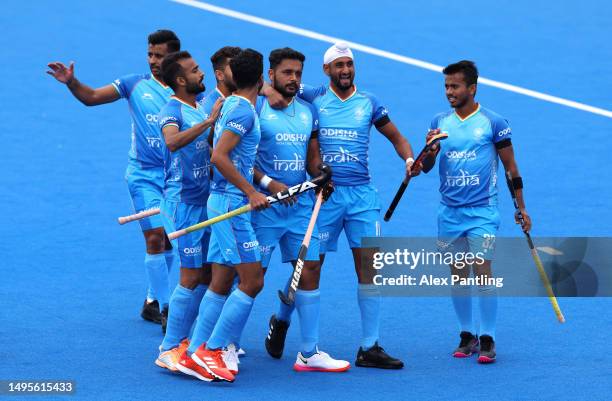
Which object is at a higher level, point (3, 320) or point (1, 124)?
point (1, 124)

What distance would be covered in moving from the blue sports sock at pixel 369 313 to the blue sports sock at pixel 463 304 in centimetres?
67

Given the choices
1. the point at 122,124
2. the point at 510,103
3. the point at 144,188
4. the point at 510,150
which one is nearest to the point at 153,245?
the point at 144,188

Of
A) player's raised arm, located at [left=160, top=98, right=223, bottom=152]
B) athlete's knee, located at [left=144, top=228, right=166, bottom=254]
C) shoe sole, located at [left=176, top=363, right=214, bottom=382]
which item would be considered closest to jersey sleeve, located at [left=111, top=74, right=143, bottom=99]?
athlete's knee, located at [left=144, top=228, right=166, bottom=254]

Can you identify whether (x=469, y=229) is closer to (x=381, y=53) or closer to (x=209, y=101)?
(x=209, y=101)

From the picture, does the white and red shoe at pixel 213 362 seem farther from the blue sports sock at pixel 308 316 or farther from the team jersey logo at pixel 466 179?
the team jersey logo at pixel 466 179

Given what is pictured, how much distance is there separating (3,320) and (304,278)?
2749mm

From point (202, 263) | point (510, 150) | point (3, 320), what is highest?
point (510, 150)

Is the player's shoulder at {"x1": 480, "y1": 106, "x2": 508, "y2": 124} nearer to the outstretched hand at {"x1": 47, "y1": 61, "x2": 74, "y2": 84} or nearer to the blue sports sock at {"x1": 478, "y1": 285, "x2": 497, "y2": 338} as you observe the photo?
the blue sports sock at {"x1": 478, "y1": 285, "x2": 497, "y2": 338}

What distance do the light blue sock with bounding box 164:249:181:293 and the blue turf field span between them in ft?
1.21

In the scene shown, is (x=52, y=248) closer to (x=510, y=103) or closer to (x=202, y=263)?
(x=202, y=263)

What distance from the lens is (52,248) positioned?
12188 mm

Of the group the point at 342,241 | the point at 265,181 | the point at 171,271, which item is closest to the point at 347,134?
the point at 265,181

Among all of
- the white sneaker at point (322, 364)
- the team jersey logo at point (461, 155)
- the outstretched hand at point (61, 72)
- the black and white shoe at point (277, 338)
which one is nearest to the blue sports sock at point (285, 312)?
the black and white shoe at point (277, 338)

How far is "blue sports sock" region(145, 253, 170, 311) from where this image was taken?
10.4 metres
